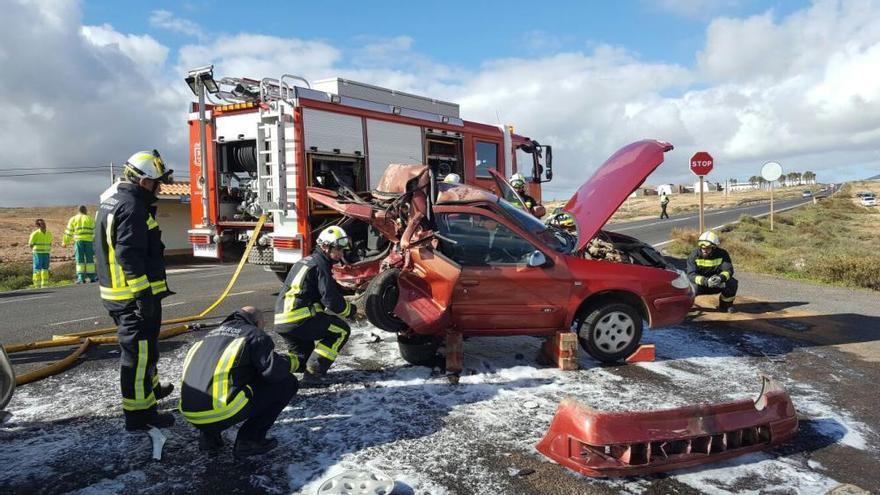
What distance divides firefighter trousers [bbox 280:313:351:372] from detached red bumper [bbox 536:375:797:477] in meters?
2.05

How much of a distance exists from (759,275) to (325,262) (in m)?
10.1

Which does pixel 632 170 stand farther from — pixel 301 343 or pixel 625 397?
pixel 301 343

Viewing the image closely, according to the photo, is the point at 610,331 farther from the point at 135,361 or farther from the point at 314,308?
the point at 135,361

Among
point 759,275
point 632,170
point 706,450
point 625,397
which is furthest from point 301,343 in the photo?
point 759,275

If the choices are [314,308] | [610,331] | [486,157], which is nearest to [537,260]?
[610,331]

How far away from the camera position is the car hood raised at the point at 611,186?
5.59 meters

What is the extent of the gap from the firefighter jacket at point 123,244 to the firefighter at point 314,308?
3.69ft

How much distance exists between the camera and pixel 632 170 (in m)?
5.82

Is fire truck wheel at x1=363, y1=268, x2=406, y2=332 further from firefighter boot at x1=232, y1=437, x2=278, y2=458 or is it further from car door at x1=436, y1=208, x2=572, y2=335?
firefighter boot at x1=232, y1=437, x2=278, y2=458

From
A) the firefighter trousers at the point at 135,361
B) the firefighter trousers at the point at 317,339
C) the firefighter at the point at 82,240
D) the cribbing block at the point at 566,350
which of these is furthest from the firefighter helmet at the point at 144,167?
the firefighter at the point at 82,240

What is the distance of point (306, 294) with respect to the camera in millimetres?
4711

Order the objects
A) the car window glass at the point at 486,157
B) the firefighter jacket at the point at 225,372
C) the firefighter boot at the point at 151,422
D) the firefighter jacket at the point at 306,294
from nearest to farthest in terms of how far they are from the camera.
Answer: the firefighter jacket at the point at 225,372 → the firefighter boot at the point at 151,422 → the firefighter jacket at the point at 306,294 → the car window glass at the point at 486,157

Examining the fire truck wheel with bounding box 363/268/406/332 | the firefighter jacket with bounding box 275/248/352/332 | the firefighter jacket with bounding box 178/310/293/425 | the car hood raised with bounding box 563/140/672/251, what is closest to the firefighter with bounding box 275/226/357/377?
the firefighter jacket with bounding box 275/248/352/332

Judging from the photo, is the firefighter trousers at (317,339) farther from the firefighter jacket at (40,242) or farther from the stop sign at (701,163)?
the firefighter jacket at (40,242)
